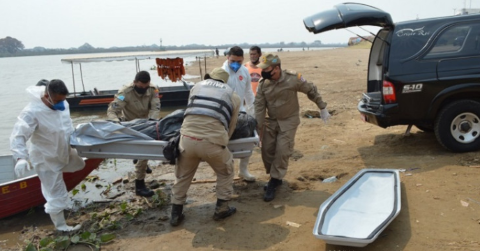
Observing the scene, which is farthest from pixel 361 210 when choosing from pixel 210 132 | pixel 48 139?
pixel 48 139

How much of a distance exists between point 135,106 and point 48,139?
59.1 inches

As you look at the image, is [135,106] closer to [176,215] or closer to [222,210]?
[176,215]

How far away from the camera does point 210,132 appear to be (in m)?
4.22

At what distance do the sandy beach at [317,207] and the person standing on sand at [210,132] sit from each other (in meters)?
0.48

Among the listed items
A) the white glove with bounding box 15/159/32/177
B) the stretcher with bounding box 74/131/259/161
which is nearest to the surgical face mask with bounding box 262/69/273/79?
the stretcher with bounding box 74/131/259/161

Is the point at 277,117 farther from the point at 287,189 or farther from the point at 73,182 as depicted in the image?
the point at 73,182

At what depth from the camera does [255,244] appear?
13.3ft

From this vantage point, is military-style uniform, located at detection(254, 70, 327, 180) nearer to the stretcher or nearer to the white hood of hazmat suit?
the stretcher

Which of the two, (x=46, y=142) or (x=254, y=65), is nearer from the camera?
(x=46, y=142)

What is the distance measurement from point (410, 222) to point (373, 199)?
1.84 feet

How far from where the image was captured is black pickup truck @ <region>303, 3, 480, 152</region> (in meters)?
5.60

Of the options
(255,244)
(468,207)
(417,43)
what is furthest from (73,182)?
(417,43)

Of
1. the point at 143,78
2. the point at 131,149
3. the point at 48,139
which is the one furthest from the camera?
the point at 143,78

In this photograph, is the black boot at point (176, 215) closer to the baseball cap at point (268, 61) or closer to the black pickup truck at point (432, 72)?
the baseball cap at point (268, 61)
